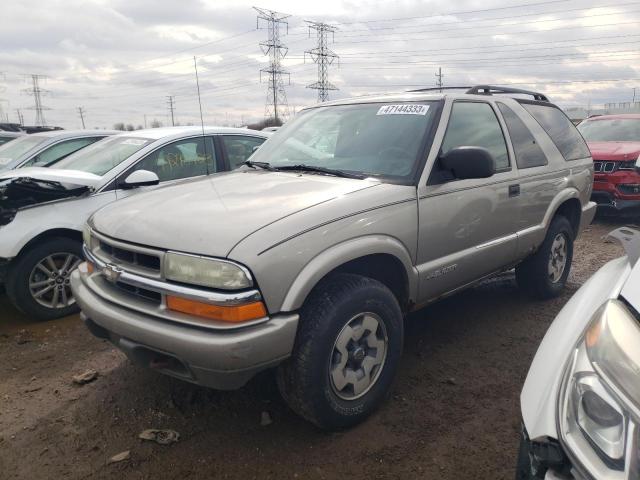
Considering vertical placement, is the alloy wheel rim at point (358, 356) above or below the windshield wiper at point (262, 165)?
below

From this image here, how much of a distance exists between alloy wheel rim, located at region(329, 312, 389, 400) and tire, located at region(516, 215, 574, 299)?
7.37 ft

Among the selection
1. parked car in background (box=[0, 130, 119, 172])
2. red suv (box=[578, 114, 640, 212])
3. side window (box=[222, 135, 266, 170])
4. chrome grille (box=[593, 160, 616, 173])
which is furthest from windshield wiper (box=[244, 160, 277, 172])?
chrome grille (box=[593, 160, 616, 173])

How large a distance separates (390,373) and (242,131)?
377 centimetres

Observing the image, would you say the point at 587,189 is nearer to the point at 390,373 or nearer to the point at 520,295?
the point at 520,295

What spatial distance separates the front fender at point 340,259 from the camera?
236 cm

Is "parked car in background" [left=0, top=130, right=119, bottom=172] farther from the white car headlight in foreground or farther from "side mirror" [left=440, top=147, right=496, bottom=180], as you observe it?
the white car headlight in foreground

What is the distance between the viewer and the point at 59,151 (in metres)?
7.47

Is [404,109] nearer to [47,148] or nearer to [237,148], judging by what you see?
[237,148]

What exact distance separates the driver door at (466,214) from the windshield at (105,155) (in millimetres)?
3111

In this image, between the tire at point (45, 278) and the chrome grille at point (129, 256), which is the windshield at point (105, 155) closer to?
the tire at point (45, 278)

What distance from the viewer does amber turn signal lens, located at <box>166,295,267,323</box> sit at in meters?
2.23

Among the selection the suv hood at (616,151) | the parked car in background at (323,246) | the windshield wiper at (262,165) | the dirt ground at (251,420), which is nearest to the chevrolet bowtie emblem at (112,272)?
the parked car in background at (323,246)

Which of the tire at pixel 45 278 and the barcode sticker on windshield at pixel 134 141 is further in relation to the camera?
the barcode sticker on windshield at pixel 134 141

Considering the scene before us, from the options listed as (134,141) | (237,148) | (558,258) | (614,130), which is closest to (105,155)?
(134,141)
